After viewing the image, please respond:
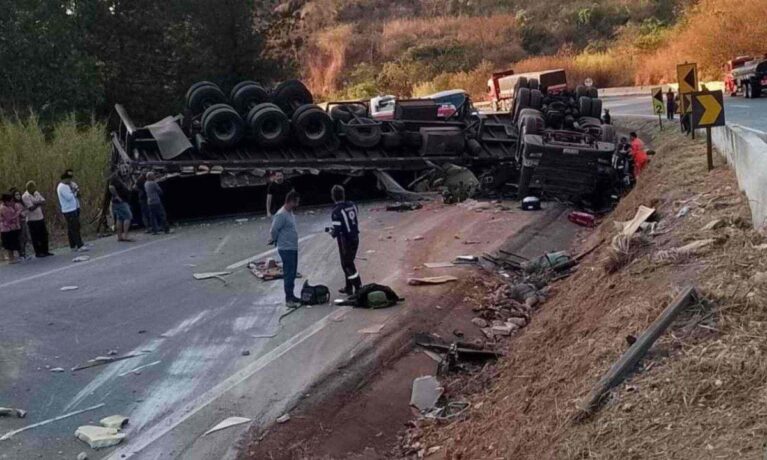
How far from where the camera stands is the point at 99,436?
255 inches

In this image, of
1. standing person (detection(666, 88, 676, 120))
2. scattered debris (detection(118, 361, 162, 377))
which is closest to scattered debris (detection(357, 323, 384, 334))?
scattered debris (detection(118, 361, 162, 377))

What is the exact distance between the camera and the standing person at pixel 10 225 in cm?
1426

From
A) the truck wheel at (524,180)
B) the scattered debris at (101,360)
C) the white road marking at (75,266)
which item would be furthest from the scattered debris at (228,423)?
the truck wheel at (524,180)

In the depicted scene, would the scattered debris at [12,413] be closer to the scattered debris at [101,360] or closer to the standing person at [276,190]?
the scattered debris at [101,360]

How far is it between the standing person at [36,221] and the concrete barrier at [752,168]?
11661 mm

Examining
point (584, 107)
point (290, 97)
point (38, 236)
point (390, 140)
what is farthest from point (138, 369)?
point (584, 107)

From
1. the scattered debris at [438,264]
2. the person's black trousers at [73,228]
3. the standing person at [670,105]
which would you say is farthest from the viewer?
the standing person at [670,105]

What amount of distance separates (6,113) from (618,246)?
823 inches

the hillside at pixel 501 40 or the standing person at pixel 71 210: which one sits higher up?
the hillside at pixel 501 40

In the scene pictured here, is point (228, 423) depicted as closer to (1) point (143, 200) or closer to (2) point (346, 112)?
(1) point (143, 200)

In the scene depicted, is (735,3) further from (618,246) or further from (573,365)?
(573,365)

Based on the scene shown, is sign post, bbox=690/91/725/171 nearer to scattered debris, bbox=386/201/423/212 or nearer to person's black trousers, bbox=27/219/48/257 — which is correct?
scattered debris, bbox=386/201/423/212

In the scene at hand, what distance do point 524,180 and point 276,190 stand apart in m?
5.43

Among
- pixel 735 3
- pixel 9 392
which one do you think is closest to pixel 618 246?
pixel 9 392
